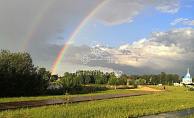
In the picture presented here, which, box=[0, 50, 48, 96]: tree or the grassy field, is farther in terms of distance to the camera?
box=[0, 50, 48, 96]: tree

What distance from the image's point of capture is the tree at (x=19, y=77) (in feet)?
69.1

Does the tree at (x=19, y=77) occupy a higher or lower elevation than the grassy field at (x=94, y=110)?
higher

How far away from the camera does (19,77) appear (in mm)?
22109

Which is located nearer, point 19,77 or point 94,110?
point 94,110

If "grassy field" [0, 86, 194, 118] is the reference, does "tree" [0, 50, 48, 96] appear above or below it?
above

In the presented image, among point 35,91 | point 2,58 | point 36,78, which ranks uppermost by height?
point 2,58

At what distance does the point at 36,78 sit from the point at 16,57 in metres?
4.06

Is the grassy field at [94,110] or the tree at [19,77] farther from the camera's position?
the tree at [19,77]

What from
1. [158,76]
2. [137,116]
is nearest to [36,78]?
[137,116]

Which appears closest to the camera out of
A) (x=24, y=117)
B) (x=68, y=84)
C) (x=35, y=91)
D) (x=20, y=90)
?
(x=24, y=117)

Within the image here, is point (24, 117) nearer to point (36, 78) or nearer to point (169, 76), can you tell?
point (36, 78)

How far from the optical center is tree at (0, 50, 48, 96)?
2106 centimetres

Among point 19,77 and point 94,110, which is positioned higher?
point 19,77

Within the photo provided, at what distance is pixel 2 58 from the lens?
2305 centimetres
